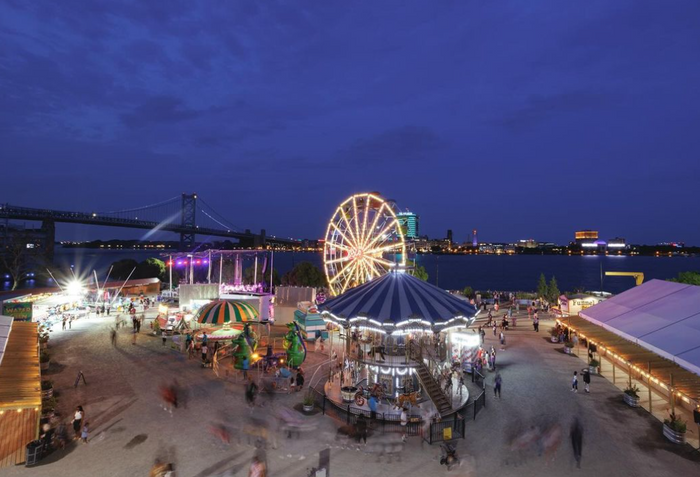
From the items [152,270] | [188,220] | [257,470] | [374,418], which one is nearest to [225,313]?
[374,418]

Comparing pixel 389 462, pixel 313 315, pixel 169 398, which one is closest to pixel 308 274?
pixel 313 315

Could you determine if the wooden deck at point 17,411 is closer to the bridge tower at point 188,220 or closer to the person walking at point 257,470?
the person walking at point 257,470

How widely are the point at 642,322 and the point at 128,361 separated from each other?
79.9 ft

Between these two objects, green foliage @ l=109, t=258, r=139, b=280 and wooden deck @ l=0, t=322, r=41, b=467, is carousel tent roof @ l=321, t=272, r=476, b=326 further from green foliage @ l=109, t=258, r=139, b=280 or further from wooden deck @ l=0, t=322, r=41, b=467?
green foliage @ l=109, t=258, r=139, b=280

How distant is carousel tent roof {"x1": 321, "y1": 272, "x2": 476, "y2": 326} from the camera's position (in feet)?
52.9

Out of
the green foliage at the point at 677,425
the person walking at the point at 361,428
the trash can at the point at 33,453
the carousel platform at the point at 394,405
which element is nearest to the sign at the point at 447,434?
the carousel platform at the point at 394,405

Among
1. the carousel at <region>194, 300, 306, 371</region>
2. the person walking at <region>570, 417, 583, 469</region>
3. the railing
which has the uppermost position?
the carousel at <region>194, 300, 306, 371</region>

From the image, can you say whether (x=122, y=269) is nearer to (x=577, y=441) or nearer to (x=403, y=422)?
(x=403, y=422)

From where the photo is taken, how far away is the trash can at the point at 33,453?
10688 mm

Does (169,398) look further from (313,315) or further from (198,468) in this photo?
(313,315)

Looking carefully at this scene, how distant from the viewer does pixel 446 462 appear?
36.2 feet

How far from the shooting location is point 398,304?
55.1ft

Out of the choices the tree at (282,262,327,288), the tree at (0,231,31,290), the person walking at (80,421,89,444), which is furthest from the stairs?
the tree at (0,231,31,290)

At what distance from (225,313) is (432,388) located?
1161 cm
